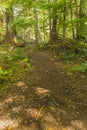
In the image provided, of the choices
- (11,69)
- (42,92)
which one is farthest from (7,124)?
(11,69)

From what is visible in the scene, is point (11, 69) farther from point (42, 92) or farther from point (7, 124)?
point (7, 124)

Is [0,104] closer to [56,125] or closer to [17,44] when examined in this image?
[56,125]

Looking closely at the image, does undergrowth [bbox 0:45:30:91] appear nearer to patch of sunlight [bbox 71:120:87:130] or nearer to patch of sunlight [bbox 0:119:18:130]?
patch of sunlight [bbox 0:119:18:130]

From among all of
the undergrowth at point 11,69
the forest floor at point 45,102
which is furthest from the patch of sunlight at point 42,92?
the undergrowth at point 11,69

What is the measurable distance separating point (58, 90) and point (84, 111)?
1293mm

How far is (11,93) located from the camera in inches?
213

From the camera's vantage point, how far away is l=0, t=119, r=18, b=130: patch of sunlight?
393 centimetres

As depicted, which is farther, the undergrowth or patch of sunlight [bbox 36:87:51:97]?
the undergrowth

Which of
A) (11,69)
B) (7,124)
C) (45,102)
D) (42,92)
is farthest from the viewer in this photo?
(11,69)

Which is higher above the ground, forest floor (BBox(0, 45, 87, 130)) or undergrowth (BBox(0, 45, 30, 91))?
undergrowth (BBox(0, 45, 30, 91))

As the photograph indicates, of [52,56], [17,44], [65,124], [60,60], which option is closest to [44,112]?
[65,124]

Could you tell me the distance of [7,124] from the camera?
4.04 m

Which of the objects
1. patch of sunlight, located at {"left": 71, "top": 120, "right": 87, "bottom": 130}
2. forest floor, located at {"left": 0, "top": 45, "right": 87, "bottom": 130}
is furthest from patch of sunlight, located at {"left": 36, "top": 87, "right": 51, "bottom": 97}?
patch of sunlight, located at {"left": 71, "top": 120, "right": 87, "bottom": 130}

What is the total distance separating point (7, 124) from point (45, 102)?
126cm
